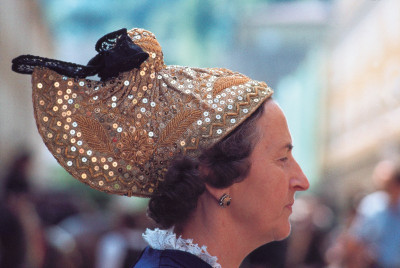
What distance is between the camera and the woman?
2.23 m

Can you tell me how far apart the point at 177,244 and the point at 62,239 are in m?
4.50

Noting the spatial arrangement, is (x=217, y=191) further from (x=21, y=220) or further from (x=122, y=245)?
(x=122, y=245)

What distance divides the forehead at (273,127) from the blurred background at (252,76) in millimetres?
2832

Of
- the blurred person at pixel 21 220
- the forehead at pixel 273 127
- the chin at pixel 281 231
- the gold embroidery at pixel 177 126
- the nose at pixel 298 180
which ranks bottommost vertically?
the blurred person at pixel 21 220

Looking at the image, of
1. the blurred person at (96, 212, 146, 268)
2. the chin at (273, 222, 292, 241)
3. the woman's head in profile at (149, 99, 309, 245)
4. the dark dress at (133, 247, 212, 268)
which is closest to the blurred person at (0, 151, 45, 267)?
the blurred person at (96, 212, 146, 268)

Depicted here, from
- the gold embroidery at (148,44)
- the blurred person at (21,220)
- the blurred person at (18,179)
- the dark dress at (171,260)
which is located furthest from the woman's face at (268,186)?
the blurred person at (18,179)

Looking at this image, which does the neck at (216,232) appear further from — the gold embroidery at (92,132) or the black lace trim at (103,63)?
the black lace trim at (103,63)

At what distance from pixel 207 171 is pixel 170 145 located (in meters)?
0.16

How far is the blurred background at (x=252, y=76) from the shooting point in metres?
6.27

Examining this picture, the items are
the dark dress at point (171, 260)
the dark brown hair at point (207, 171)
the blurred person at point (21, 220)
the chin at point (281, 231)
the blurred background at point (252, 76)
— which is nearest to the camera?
the dark dress at point (171, 260)

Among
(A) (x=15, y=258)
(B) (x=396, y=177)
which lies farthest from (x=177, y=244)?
(B) (x=396, y=177)

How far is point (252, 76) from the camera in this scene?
1903 cm

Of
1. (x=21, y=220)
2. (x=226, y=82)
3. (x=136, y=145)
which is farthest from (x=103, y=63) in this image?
(x=21, y=220)

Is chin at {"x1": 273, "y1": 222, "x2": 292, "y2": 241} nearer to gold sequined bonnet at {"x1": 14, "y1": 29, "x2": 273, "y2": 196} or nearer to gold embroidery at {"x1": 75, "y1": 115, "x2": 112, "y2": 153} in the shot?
gold sequined bonnet at {"x1": 14, "y1": 29, "x2": 273, "y2": 196}
